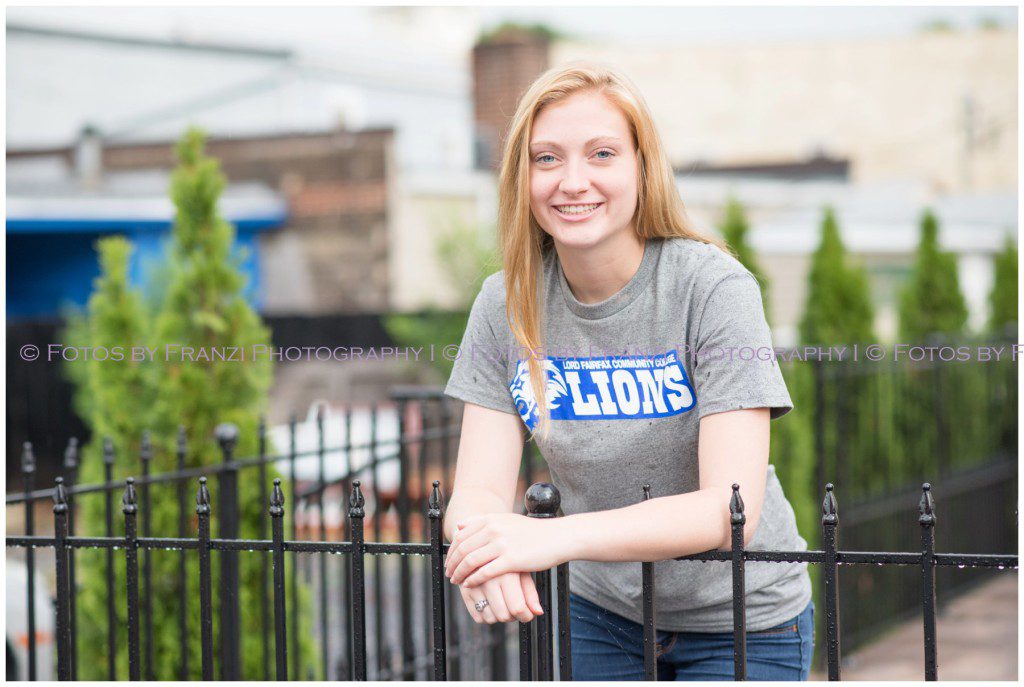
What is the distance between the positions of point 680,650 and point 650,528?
1.69 ft

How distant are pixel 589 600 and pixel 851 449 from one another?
22.9ft

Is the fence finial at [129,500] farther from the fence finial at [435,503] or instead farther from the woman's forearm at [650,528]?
the woman's forearm at [650,528]

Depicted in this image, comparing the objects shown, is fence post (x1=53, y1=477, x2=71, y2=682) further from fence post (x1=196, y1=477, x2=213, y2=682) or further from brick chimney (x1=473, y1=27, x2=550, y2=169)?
brick chimney (x1=473, y1=27, x2=550, y2=169)

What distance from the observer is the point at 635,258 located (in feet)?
6.66

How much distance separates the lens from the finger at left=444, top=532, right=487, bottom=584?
5.68 ft

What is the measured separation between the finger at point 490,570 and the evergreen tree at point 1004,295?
1102 centimetres

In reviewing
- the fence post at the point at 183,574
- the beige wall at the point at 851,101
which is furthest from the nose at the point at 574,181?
the beige wall at the point at 851,101

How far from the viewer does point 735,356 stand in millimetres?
1843

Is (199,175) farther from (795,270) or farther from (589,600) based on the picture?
(795,270)

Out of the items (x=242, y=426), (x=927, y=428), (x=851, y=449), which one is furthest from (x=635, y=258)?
(x=927, y=428)

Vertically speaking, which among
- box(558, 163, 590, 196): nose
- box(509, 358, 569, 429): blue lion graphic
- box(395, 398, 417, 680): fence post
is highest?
box(558, 163, 590, 196): nose

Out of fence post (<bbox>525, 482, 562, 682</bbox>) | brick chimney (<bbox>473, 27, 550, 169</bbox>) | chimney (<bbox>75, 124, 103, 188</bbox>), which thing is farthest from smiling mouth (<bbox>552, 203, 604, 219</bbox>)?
brick chimney (<bbox>473, 27, 550, 169</bbox>)

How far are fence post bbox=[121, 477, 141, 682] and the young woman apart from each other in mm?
719

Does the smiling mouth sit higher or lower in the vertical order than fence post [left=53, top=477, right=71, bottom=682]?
higher
